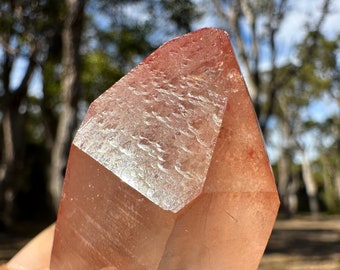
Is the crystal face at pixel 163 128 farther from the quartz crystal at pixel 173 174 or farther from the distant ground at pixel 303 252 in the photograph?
the distant ground at pixel 303 252

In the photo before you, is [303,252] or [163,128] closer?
[163,128]

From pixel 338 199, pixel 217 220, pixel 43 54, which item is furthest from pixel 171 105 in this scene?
pixel 338 199

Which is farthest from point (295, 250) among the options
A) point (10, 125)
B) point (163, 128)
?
point (163, 128)

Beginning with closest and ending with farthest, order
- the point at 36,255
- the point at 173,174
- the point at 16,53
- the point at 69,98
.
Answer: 1. the point at 173,174
2. the point at 36,255
3. the point at 69,98
4. the point at 16,53

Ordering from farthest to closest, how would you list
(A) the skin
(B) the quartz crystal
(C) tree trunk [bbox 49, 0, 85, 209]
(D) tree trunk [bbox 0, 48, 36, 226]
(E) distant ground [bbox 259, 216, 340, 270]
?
(D) tree trunk [bbox 0, 48, 36, 226] → (E) distant ground [bbox 259, 216, 340, 270] → (C) tree trunk [bbox 49, 0, 85, 209] → (A) the skin → (B) the quartz crystal

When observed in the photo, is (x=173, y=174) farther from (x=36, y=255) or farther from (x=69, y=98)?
(x=69, y=98)

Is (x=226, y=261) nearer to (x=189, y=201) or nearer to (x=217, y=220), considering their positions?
(x=217, y=220)

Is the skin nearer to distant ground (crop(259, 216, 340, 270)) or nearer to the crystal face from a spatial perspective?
the crystal face

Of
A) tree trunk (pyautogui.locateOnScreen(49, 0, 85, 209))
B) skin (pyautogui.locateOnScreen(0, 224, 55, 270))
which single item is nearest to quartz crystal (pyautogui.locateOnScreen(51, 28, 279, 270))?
skin (pyautogui.locateOnScreen(0, 224, 55, 270))
